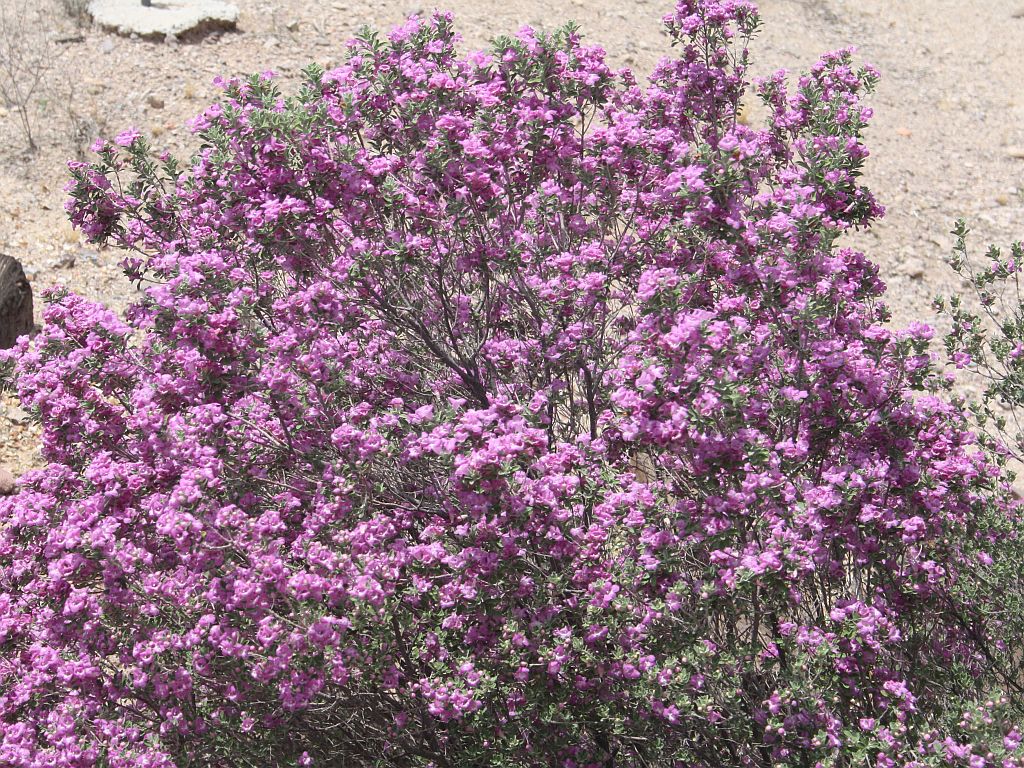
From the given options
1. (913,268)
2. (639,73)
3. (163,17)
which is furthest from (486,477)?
(163,17)

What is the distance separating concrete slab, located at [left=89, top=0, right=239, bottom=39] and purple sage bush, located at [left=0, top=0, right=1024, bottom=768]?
24.8ft

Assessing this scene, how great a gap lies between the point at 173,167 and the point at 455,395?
6.21ft

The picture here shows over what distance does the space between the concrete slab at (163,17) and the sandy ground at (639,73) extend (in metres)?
0.16

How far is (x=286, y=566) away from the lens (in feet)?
12.0

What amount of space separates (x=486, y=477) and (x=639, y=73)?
33.6ft

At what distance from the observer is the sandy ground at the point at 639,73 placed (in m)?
9.59

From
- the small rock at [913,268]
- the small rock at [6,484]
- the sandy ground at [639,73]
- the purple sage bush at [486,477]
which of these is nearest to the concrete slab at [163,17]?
the sandy ground at [639,73]

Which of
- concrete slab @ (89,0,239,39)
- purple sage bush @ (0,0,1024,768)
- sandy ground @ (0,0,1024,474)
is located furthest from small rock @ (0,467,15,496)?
concrete slab @ (89,0,239,39)

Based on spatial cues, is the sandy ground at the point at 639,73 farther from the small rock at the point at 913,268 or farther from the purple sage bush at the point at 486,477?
the purple sage bush at the point at 486,477

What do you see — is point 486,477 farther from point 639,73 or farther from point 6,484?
point 639,73

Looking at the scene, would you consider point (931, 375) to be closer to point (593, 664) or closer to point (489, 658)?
point (593, 664)

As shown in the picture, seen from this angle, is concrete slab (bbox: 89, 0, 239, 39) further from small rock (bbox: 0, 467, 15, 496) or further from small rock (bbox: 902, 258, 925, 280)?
small rock (bbox: 902, 258, 925, 280)

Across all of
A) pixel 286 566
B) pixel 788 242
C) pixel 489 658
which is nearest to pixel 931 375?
pixel 788 242

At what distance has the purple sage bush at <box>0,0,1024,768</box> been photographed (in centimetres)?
376
